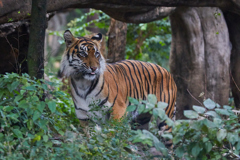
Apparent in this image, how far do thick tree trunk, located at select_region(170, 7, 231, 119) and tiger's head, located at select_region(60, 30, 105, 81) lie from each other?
2.33 meters

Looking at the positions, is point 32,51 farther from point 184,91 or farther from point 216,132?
point 184,91

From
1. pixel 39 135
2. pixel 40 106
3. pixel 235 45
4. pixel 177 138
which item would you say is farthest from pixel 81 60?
pixel 235 45

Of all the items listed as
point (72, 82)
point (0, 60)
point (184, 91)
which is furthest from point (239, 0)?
point (0, 60)

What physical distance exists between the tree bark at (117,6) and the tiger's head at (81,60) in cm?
48

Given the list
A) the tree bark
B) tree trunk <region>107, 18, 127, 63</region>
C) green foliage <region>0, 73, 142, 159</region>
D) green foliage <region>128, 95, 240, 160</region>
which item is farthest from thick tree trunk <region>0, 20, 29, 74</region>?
green foliage <region>128, 95, 240, 160</region>

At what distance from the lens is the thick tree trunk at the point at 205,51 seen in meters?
6.15

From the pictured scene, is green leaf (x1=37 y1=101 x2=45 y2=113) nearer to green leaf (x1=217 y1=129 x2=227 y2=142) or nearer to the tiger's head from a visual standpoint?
green leaf (x1=217 y1=129 x2=227 y2=142)

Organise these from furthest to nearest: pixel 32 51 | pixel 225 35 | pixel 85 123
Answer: pixel 225 35 < pixel 85 123 < pixel 32 51

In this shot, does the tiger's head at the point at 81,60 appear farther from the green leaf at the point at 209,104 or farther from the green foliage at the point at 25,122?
the green leaf at the point at 209,104

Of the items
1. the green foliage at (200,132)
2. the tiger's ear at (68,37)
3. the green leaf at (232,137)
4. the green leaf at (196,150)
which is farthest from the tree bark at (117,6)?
the green leaf at (232,137)

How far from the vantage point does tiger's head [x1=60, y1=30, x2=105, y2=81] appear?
432 centimetres

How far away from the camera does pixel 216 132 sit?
2543 mm

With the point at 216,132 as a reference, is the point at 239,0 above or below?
above

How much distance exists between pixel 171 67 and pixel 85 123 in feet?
9.52
